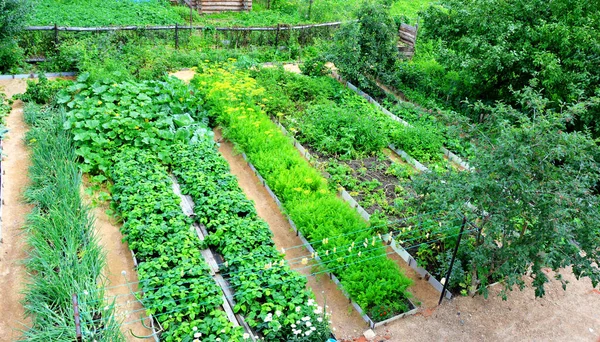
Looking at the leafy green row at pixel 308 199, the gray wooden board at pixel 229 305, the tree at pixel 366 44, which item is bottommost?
the gray wooden board at pixel 229 305

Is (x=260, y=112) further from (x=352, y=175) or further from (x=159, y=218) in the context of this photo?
(x=159, y=218)

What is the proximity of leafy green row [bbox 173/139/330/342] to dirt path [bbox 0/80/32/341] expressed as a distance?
94.0 inches

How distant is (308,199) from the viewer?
825 centimetres

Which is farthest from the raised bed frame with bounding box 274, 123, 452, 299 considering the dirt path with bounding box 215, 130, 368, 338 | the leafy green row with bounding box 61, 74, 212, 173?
the leafy green row with bounding box 61, 74, 212, 173

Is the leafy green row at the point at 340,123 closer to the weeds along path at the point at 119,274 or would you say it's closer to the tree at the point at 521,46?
the tree at the point at 521,46

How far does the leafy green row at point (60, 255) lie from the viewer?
5750 millimetres

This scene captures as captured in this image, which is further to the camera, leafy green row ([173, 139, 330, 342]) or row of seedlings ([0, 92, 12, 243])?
row of seedlings ([0, 92, 12, 243])

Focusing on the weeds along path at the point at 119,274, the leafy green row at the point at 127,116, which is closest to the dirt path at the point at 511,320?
the weeds along path at the point at 119,274

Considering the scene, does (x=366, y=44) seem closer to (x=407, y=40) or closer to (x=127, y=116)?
(x=407, y=40)

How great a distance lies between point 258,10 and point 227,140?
388 inches

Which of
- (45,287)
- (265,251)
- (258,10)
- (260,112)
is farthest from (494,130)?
(258,10)

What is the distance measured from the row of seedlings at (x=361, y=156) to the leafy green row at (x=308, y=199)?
42 centimetres

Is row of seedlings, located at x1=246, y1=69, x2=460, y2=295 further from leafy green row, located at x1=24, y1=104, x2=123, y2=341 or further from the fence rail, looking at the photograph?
leafy green row, located at x1=24, y1=104, x2=123, y2=341

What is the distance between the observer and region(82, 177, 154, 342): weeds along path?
628 centimetres
